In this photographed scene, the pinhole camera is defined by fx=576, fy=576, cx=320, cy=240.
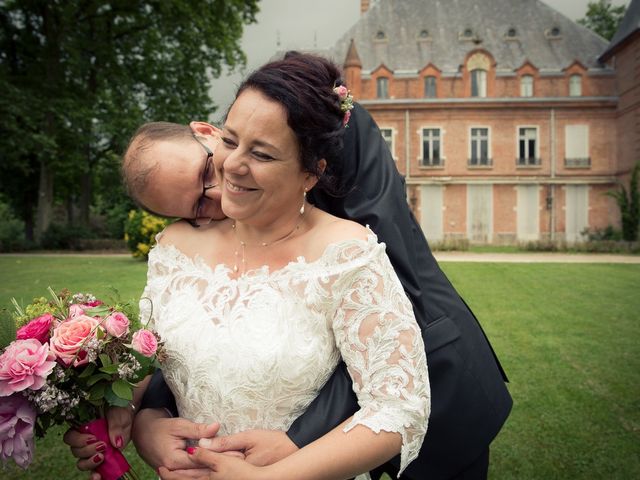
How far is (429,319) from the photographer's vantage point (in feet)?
7.01

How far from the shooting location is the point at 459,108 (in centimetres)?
3225

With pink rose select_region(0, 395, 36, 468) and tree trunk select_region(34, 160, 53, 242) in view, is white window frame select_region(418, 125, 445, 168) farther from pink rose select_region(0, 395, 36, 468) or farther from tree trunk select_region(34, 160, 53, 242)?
pink rose select_region(0, 395, 36, 468)

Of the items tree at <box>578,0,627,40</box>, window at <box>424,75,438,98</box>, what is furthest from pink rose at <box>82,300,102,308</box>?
tree at <box>578,0,627,40</box>

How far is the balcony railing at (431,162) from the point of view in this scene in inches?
1278

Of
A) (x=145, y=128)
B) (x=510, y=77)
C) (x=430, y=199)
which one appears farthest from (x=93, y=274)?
(x=510, y=77)

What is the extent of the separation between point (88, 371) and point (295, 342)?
67cm

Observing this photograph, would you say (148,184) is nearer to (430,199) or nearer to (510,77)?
(430,199)

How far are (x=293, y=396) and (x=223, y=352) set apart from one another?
0.88 feet

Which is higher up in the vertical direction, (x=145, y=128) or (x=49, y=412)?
(x=145, y=128)

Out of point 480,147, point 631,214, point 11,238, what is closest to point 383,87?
point 480,147

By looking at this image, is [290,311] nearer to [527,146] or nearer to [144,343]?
[144,343]

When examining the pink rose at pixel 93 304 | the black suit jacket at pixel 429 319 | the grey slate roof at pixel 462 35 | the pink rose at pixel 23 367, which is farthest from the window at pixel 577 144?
the pink rose at pixel 23 367

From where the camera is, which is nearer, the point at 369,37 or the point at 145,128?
the point at 145,128

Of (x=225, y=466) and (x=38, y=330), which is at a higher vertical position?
(x=38, y=330)
